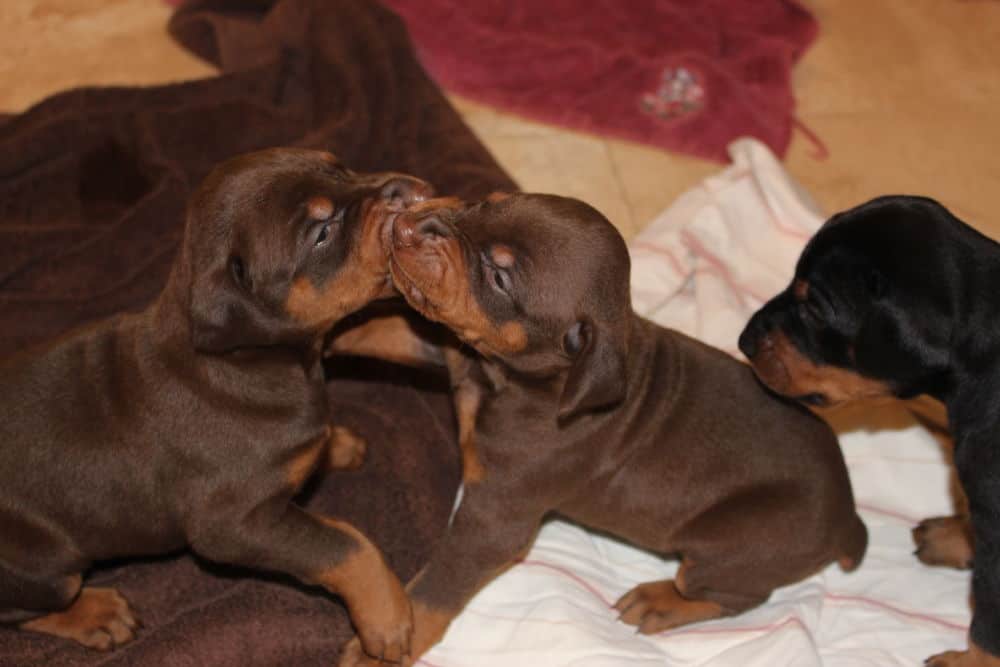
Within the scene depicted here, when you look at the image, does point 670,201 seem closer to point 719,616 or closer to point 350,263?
point 719,616

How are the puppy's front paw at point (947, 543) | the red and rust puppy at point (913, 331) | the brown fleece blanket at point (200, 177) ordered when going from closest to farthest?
the red and rust puppy at point (913, 331) → the brown fleece blanket at point (200, 177) → the puppy's front paw at point (947, 543)

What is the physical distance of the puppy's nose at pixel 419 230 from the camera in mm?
3383

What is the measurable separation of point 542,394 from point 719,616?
1199 mm

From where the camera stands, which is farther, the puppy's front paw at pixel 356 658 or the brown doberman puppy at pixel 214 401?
the puppy's front paw at pixel 356 658

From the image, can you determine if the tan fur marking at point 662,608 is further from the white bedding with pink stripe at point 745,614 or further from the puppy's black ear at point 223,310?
the puppy's black ear at point 223,310

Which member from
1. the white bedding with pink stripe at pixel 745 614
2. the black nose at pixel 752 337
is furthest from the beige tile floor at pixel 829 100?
the black nose at pixel 752 337

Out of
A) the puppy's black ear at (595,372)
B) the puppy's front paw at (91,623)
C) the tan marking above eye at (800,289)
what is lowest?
the puppy's front paw at (91,623)

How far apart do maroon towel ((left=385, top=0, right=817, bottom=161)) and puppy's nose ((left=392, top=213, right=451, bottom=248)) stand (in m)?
3.19

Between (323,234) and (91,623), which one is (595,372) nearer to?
(323,234)

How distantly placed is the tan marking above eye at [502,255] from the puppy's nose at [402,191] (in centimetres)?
32

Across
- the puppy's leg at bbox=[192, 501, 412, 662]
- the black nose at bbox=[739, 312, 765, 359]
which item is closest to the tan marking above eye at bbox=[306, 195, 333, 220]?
the puppy's leg at bbox=[192, 501, 412, 662]

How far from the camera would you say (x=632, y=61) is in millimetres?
6715

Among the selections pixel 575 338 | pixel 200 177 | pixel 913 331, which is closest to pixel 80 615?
pixel 575 338

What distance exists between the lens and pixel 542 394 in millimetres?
3742
